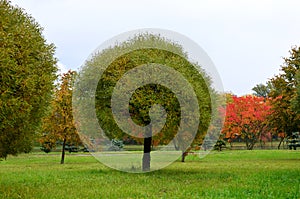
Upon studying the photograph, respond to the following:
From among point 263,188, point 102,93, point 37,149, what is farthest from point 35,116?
point 37,149

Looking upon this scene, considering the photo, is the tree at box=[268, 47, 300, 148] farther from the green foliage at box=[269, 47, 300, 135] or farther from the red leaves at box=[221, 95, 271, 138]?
the red leaves at box=[221, 95, 271, 138]

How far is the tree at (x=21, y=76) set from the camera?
16.4 m

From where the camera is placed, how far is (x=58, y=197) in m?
16.8

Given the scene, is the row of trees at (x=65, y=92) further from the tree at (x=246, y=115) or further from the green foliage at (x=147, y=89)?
the tree at (x=246, y=115)

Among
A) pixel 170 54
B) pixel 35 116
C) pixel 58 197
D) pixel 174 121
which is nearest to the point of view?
pixel 58 197

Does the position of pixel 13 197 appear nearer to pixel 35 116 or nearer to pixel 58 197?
pixel 58 197

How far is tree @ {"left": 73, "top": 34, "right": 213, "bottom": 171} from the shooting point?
85.8 ft

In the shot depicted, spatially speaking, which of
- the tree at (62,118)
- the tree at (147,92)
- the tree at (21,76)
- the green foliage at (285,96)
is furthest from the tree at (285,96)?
the tree at (21,76)

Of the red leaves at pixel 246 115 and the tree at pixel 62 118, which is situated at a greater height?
the red leaves at pixel 246 115

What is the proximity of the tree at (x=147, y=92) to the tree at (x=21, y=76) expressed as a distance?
6.44 m

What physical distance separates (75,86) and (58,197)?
14.6m

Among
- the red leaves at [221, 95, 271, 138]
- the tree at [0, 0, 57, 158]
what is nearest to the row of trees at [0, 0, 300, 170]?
the tree at [0, 0, 57, 158]

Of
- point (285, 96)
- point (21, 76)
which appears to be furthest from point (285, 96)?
point (21, 76)

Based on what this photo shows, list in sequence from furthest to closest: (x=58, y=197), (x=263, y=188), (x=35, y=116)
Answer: (x=35, y=116) → (x=263, y=188) → (x=58, y=197)
